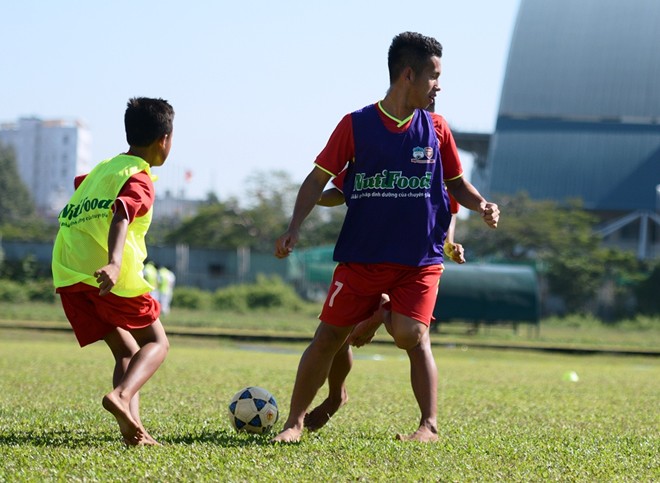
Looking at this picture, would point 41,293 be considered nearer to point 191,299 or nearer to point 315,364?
point 191,299

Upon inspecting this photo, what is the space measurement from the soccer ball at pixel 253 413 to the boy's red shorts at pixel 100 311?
78 cm

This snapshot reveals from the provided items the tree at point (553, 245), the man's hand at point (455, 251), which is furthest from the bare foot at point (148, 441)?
the tree at point (553, 245)

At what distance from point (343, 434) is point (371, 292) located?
85 cm

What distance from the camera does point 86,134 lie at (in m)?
167

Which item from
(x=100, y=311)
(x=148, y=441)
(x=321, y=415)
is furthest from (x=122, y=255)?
(x=321, y=415)

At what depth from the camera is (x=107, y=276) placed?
16.8ft

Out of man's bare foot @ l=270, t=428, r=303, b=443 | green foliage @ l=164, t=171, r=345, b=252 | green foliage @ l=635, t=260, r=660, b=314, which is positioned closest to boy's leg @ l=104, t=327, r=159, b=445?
man's bare foot @ l=270, t=428, r=303, b=443

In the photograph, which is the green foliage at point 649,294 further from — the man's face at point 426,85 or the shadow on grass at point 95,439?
the shadow on grass at point 95,439

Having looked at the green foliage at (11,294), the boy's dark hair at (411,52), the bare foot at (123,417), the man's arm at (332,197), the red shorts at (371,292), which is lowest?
the green foliage at (11,294)

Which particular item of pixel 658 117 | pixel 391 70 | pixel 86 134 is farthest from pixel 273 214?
pixel 86 134

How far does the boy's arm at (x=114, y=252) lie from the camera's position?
5145 millimetres

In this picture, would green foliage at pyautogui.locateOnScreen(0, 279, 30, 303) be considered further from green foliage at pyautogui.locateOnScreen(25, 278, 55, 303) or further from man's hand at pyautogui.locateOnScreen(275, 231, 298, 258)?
man's hand at pyautogui.locateOnScreen(275, 231, 298, 258)

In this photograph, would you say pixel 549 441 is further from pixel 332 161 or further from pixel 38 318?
pixel 38 318

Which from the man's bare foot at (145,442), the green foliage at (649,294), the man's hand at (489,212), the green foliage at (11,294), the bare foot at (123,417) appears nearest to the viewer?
the bare foot at (123,417)
